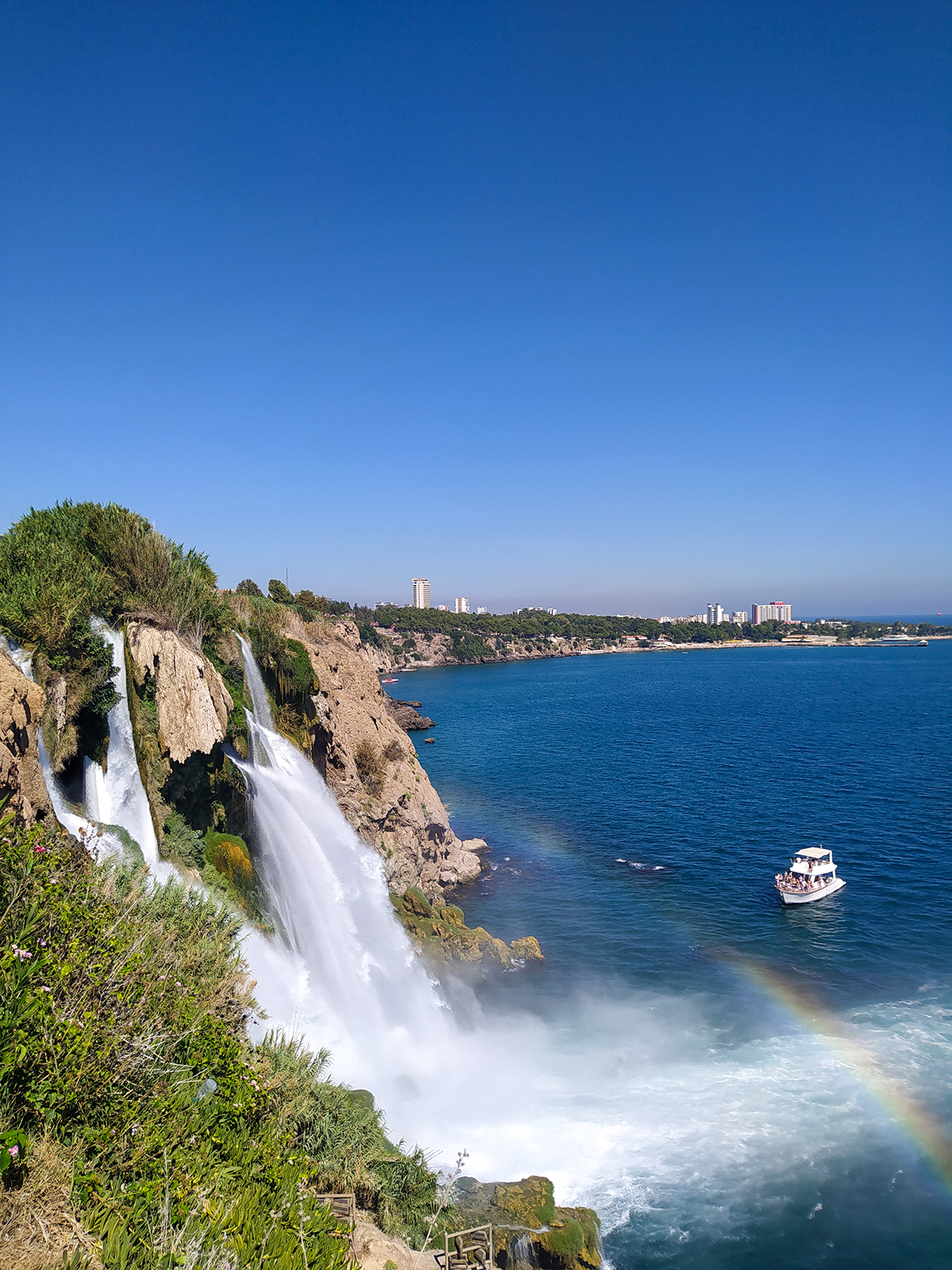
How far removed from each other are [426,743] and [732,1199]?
166ft

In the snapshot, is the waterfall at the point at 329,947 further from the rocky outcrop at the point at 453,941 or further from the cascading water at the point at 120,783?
the cascading water at the point at 120,783

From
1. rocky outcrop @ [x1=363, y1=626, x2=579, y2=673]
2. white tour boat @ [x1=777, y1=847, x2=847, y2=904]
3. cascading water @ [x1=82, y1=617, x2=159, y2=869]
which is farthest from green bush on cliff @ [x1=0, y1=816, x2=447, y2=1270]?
rocky outcrop @ [x1=363, y1=626, x2=579, y2=673]

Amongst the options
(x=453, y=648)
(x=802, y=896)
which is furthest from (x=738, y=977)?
(x=453, y=648)

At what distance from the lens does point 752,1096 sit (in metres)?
17.7

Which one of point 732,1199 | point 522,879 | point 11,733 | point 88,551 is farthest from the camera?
point 522,879

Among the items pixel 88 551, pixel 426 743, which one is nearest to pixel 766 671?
pixel 426 743

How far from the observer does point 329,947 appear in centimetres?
1866

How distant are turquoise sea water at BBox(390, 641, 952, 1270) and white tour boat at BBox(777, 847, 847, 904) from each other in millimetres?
568

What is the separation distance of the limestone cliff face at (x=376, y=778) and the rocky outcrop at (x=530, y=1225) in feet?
50.6

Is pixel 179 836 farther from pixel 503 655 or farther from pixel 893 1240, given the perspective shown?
pixel 503 655

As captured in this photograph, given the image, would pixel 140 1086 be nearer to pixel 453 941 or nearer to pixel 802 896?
pixel 453 941

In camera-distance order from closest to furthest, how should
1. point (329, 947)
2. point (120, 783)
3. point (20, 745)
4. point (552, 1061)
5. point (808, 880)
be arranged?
1. point (20, 745)
2. point (120, 783)
3. point (329, 947)
4. point (552, 1061)
5. point (808, 880)

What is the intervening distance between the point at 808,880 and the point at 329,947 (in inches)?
795

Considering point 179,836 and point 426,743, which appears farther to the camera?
point 426,743
